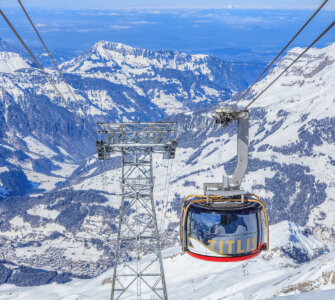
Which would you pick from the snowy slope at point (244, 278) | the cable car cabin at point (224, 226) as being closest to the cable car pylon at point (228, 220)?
the cable car cabin at point (224, 226)

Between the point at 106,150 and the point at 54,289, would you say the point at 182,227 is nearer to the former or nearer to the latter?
the point at 106,150

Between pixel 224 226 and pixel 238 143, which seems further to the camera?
pixel 224 226

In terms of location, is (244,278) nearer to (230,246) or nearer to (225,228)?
(230,246)

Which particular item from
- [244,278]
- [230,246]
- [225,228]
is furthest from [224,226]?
[244,278]

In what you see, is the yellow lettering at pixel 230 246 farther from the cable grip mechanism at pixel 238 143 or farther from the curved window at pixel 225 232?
the cable grip mechanism at pixel 238 143

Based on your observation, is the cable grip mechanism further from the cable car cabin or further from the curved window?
the curved window

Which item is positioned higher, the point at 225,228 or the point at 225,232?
the point at 225,228

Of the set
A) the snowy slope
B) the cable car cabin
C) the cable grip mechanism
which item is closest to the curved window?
the cable car cabin

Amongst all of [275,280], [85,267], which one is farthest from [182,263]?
[85,267]
